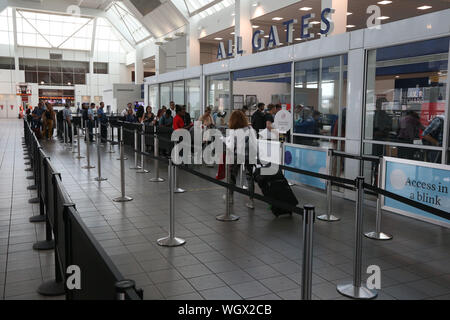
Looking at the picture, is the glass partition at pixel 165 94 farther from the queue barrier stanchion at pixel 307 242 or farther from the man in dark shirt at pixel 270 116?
the queue barrier stanchion at pixel 307 242

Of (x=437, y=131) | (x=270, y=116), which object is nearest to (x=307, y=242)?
(x=437, y=131)

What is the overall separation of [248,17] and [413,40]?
1300 centimetres

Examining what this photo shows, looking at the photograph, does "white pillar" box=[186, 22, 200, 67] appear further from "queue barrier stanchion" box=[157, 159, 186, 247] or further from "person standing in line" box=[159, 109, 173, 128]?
"queue barrier stanchion" box=[157, 159, 186, 247]

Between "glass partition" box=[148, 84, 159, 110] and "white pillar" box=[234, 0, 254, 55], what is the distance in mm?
5208

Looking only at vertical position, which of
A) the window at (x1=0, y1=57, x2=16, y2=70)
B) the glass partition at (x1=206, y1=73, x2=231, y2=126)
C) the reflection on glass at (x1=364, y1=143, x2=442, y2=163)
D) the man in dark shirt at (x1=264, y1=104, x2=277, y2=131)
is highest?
the window at (x1=0, y1=57, x2=16, y2=70)

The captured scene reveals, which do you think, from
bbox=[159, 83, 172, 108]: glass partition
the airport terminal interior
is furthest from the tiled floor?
bbox=[159, 83, 172, 108]: glass partition

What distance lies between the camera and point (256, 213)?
7.05m

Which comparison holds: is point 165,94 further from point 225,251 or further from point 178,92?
point 225,251

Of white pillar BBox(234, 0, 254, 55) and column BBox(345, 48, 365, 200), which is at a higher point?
white pillar BBox(234, 0, 254, 55)

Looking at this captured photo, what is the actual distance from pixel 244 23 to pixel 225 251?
1558 cm

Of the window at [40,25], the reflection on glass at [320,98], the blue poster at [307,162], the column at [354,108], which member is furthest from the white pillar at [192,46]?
the window at [40,25]

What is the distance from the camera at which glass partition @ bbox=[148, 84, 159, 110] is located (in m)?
21.1

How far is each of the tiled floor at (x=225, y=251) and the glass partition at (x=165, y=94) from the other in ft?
37.7
